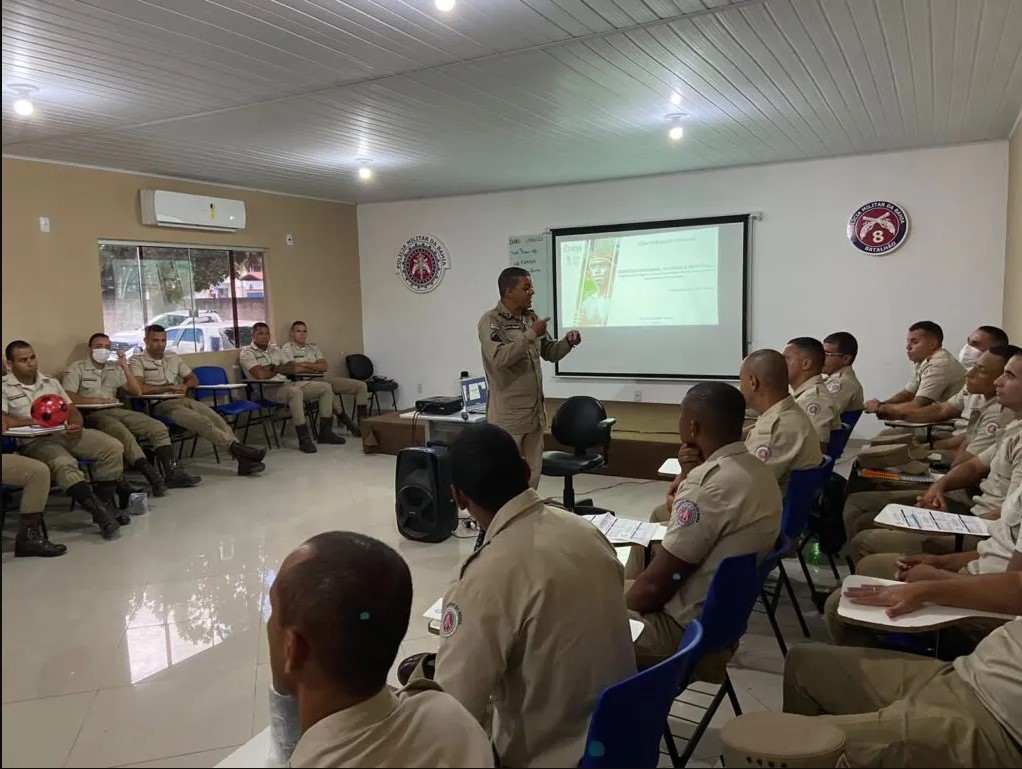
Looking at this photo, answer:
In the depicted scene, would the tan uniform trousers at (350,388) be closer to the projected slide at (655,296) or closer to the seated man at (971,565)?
the projected slide at (655,296)

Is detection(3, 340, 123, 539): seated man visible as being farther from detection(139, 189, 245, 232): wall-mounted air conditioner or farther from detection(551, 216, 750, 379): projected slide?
detection(551, 216, 750, 379): projected slide

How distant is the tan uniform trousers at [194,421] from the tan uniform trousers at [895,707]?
4.96 meters

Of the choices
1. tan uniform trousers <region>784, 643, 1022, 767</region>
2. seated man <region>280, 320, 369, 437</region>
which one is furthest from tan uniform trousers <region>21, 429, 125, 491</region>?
tan uniform trousers <region>784, 643, 1022, 767</region>

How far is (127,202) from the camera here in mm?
5645

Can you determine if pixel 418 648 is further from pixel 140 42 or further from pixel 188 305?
pixel 188 305

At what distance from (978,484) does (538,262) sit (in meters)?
5.00

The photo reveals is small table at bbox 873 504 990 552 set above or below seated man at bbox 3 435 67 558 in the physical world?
above

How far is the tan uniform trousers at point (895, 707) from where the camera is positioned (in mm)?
1469

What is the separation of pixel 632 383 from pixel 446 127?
3437 mm

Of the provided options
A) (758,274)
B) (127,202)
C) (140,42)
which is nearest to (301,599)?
(140,42)

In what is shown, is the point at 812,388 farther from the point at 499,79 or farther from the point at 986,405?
the point at 499,79

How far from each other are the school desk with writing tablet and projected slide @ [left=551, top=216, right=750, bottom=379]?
5.09m

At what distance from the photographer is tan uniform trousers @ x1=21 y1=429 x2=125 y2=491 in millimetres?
4363

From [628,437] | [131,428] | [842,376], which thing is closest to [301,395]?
[131,428]
